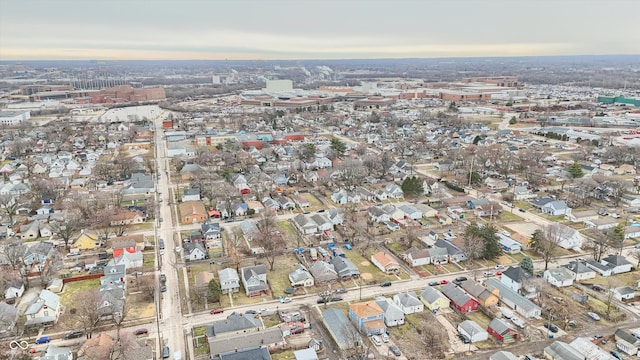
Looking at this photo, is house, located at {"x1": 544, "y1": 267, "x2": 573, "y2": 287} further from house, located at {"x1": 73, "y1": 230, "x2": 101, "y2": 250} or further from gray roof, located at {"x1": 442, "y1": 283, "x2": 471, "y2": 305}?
house, located at {"x1": 73, "y1": 230, "x2": 101, "y2": 250}

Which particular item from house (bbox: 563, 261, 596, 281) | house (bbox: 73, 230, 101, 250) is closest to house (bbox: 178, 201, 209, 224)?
house (bbox: 73, 230, 101, 250)

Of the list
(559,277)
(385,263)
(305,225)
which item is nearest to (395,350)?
(385,263)

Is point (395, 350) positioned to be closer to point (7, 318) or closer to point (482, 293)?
point (482, 293)

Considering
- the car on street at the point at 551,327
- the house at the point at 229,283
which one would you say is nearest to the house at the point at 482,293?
the car on street at the point at 551,327

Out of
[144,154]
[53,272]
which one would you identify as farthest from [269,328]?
[144,154]

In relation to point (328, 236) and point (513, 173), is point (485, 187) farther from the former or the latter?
point (328, 236)
